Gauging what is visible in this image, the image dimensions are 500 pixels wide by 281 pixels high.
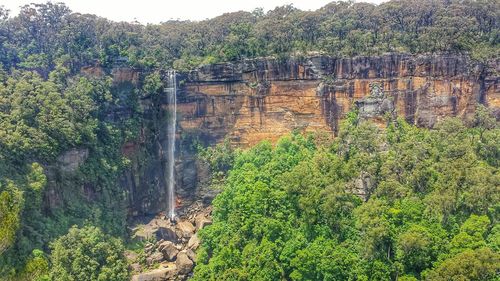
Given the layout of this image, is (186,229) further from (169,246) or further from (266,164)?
(266,164)

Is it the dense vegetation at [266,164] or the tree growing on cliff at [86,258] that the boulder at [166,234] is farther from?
the tree growing on cliff at [86,258]

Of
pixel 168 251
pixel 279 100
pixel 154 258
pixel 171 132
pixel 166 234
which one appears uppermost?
pixel 279 100

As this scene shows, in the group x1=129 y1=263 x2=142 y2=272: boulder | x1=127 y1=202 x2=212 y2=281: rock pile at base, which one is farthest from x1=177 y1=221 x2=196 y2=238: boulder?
x1=129 y1=263 x2=142 y2=272: boulder

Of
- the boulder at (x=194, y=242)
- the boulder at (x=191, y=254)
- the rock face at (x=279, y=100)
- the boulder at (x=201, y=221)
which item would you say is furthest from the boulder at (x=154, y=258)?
the rock face at (x=279, y=100)

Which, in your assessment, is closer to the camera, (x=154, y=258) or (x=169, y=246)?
(x=154, y=258)

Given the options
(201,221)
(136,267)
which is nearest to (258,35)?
(201,221)

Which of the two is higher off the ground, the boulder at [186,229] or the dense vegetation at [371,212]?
the dense vegetation at [371,212]

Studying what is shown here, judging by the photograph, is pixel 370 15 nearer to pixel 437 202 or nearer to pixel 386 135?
pixel 386 135

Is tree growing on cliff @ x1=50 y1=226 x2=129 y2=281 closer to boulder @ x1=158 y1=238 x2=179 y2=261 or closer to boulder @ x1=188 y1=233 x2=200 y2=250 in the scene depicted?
boulder @ x1=158 y1=238 x2=179 y2=261
